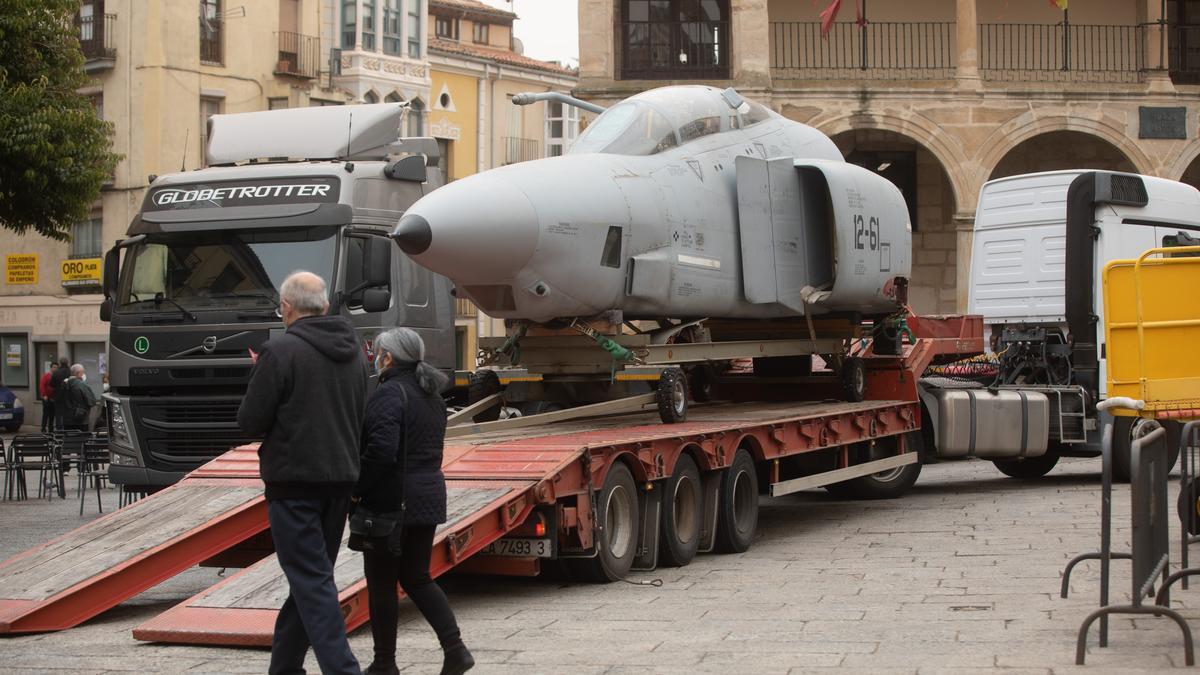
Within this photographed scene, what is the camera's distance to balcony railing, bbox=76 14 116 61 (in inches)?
1492

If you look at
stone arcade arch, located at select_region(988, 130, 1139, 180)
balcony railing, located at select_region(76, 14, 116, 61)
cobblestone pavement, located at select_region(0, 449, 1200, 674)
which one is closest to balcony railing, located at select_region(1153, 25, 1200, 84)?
stone arcade arch, located at select_region(988, 130, 1139, 180)

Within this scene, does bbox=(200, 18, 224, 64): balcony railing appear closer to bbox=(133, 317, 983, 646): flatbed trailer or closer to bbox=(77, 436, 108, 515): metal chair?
bbox=(77, 436, 108, 515): metal chair

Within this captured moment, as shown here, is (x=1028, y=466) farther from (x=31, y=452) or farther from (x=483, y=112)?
(x=483, y=112)

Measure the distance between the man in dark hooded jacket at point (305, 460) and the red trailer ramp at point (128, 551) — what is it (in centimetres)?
273

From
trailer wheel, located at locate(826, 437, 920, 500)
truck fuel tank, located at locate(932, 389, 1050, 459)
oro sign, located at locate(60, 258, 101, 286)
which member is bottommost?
trailer wheel, located at locate(826, 437, 920, 500)

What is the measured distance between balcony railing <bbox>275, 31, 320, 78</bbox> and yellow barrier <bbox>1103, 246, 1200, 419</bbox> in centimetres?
3359

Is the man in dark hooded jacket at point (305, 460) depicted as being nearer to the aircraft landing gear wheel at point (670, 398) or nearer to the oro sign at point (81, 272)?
the aircraft landing gear wheel at point (670, 398)

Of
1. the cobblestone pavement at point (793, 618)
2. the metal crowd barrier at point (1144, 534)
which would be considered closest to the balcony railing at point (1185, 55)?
the cobblestone pavement at point (793, 618)

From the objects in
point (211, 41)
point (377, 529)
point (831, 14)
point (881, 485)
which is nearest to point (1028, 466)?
point (881, 485)

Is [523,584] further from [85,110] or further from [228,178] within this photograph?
[85,110]

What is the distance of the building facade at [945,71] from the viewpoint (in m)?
28.2

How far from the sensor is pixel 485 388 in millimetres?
14016

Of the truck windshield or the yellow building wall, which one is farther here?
the yellow building wall

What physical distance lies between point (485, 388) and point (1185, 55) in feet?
67.7
